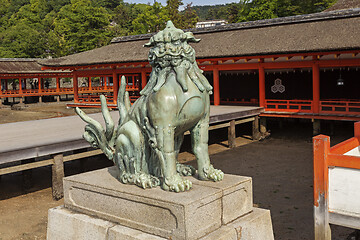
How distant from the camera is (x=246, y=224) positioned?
159 inches

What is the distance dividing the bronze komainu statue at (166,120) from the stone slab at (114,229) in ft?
1.71

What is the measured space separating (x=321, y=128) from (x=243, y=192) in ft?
42.7

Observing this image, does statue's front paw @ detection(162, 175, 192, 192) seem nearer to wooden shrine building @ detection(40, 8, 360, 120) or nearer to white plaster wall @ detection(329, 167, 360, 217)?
white plaster wall @ detection(329, 167, 360, 217)

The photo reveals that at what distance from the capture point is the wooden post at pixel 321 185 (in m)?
5.55

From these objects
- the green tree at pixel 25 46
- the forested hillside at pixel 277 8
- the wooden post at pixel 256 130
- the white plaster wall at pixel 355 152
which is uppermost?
the forested hillside at pixel 277 8

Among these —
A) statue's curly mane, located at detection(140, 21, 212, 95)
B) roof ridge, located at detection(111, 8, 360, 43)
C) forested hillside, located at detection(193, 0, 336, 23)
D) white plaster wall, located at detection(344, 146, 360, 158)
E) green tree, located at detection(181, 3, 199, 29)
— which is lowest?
white plaster wall, located at detection(344, 146, 360, 158)

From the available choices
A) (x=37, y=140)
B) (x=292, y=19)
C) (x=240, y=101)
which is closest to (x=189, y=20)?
(x=240, y=101)

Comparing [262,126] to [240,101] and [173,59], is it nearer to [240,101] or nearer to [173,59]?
[240,101]

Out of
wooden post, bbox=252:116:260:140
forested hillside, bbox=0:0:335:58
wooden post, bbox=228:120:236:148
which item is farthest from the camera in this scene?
forested hillside, bbox=0:0:335:58

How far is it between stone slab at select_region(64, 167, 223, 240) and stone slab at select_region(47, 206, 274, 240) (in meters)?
0.08

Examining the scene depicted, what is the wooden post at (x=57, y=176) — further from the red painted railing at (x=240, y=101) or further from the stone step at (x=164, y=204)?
the red painted railing at (x=240, y=101)

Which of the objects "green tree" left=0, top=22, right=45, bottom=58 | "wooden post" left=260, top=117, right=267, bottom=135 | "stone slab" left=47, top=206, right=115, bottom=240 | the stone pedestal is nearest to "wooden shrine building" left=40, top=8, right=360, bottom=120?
"wooden post" left=260, top=117, right=267, bottom=135

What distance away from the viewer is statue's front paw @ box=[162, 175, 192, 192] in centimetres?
388

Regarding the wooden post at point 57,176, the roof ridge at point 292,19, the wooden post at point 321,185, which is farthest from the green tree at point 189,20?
the wooden post at point 321,185
